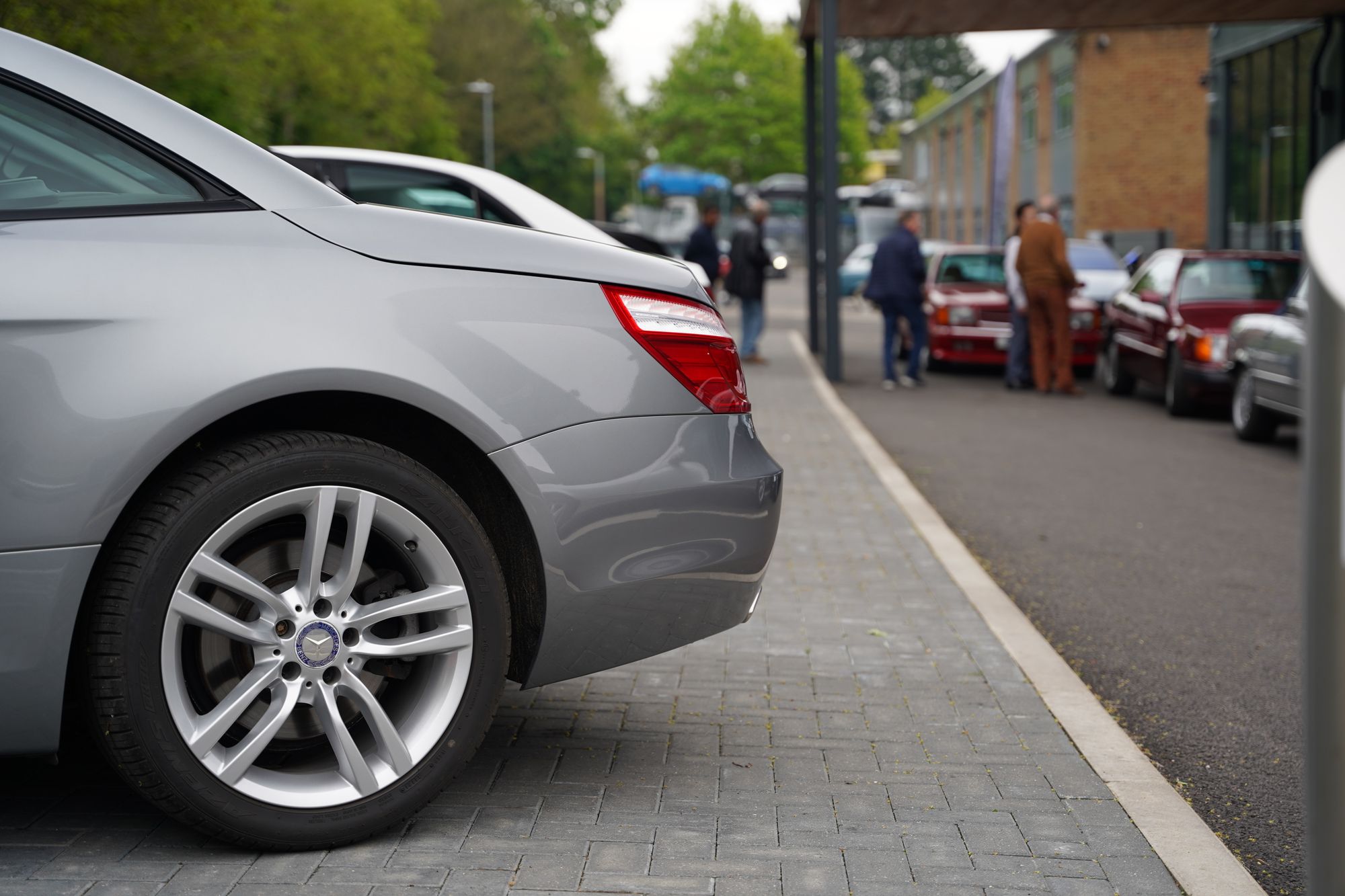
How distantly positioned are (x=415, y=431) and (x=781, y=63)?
74830 mm

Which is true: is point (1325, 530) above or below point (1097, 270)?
below

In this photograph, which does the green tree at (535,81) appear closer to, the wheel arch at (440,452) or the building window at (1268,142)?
the building window at (1268,142)

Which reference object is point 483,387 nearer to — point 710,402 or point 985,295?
point 710,402

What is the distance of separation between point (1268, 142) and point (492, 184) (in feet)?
69.0

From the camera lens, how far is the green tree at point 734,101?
74.4 m

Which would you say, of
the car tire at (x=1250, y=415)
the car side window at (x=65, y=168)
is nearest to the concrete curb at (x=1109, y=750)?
the car side window at (x=65, y=168)

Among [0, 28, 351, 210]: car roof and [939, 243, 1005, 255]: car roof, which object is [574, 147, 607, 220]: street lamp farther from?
[0, 28, 351, 210]: car roof

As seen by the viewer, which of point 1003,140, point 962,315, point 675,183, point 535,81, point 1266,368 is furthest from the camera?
point 675,183

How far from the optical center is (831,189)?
678 inches

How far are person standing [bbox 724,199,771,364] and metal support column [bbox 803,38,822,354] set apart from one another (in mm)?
2170

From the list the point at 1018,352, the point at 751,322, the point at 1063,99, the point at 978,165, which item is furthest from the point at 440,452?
the point at 978,165

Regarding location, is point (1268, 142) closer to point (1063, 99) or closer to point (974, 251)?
point (974, 251)

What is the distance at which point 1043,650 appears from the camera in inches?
205

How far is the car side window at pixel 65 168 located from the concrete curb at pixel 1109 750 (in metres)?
2.56
